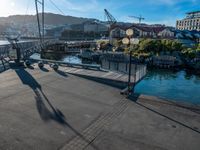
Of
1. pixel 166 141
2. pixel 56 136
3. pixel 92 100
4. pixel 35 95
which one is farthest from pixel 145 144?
pixel 35 95

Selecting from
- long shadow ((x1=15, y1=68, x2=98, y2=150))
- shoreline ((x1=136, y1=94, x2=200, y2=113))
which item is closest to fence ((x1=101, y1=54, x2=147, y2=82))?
shoreline ((x1=136, y1=94, x2=200, y2=113))

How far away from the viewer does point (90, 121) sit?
803 centimetres

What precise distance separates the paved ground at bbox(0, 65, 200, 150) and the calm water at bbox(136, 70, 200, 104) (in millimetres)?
11290

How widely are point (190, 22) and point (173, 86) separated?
10293 centimetres

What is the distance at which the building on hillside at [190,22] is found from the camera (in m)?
108

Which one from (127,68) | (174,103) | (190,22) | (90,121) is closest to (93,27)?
(190,22)

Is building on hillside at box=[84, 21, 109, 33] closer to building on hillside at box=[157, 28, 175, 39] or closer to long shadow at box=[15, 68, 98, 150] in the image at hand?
building on hillside at box=[157, 28, 175, 39]

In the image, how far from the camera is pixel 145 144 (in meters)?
6.39

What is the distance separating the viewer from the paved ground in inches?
252

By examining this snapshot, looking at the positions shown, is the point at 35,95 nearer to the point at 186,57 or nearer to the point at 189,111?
the point at 189,111

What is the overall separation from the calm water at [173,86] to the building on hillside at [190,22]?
3511 inches

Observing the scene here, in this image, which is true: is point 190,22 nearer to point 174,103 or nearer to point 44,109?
point 174,103

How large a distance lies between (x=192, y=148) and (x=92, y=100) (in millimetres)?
5814

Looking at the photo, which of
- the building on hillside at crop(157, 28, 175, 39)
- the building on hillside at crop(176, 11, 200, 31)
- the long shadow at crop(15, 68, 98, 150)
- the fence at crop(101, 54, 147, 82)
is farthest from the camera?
the building on hillside at crop(176, 11, 200, 31)
